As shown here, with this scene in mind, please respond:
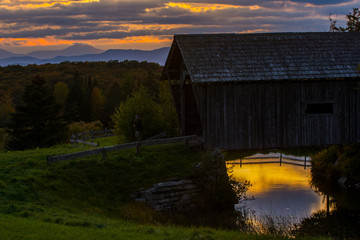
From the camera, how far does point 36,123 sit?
37875mm

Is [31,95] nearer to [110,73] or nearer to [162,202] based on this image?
[162,202]

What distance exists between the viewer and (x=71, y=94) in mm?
68000

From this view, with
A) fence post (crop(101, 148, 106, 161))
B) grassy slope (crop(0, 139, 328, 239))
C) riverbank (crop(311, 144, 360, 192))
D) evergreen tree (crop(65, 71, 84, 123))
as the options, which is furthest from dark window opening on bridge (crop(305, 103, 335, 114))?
Result: evergreen tree (crop(65, 71, 84, 123))

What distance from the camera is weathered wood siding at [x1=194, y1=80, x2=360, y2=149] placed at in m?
22.1

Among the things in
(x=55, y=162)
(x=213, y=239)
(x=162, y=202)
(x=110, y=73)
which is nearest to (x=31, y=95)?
(x=55, y=162)

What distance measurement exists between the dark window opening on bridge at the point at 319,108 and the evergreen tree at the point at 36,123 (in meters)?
22.9

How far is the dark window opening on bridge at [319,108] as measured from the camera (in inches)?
933

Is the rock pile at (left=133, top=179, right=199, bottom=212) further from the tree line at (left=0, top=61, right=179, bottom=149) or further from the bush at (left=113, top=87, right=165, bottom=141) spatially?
the tree line at (left=0, top=61, right=179, bottom=149)

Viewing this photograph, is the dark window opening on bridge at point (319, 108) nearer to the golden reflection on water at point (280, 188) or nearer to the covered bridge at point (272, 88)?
the covered bridge at point (272, 88)

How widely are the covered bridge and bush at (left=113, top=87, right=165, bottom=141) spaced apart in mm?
6321

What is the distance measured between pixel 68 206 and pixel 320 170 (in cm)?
2018

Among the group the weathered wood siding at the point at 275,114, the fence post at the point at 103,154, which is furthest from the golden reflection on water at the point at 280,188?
the fence post at the point at 103,154

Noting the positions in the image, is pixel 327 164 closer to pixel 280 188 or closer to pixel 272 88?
pixel 280 188

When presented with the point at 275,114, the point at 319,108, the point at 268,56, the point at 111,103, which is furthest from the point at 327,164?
the point at 111,103
